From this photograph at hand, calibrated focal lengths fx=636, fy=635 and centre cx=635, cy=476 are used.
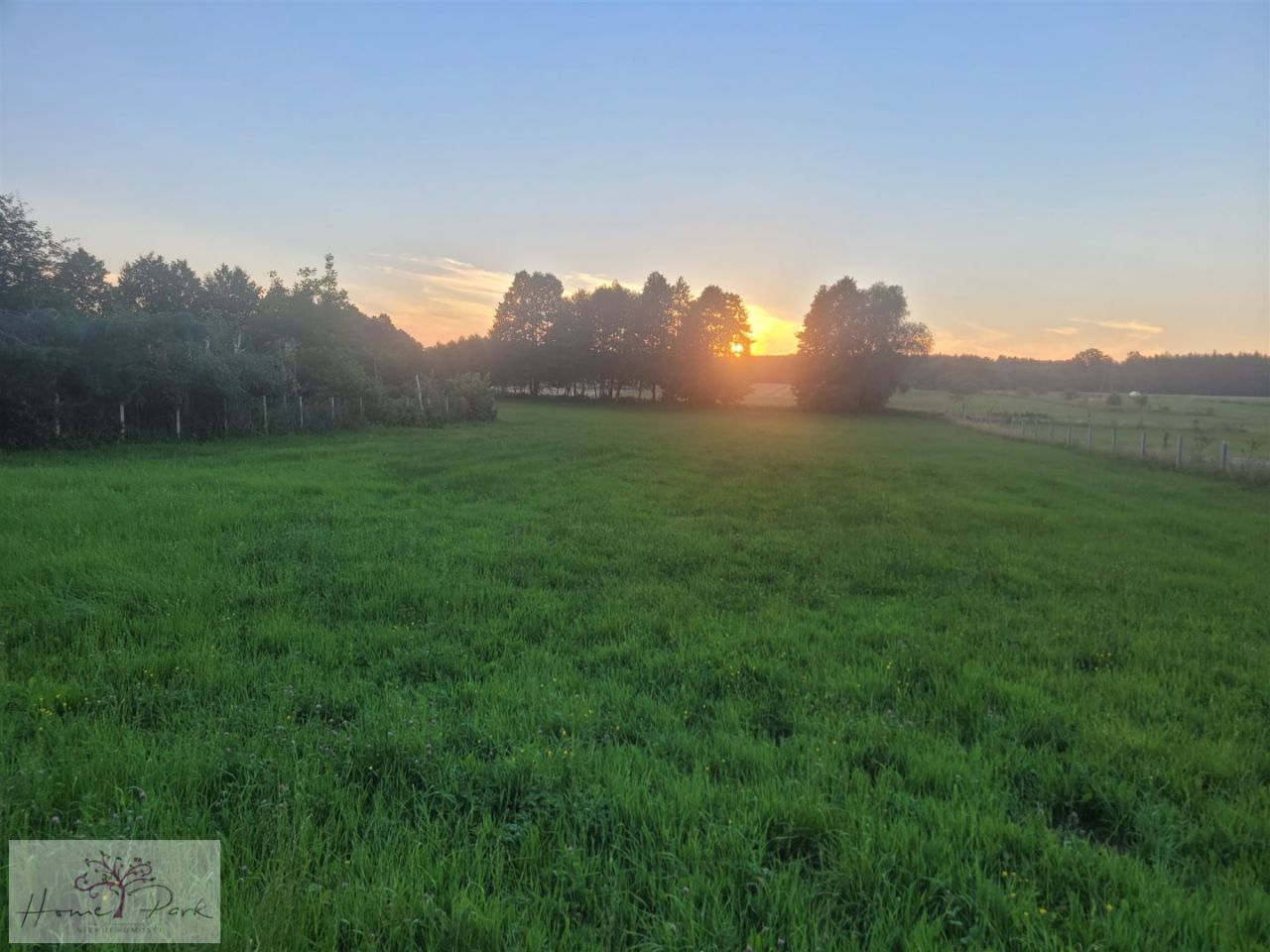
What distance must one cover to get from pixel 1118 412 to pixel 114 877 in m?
76.3

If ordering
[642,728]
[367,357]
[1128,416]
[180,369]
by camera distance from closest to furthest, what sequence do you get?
[642,728] → [180,369] → [367,357] → [1128,416]

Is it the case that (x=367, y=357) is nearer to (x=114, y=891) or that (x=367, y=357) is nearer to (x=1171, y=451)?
(x=114, y=891)

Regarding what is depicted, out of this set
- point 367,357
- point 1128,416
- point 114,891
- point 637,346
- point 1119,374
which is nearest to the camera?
point 114,891

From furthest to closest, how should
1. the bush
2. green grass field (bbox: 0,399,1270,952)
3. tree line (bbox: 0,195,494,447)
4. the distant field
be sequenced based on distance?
the distant field, the bush, tree line (bbox: 0,195,494,447), green grass field (bbox: 0,399,1270,952)

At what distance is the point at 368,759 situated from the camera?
3.42m

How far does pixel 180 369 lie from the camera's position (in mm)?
18547

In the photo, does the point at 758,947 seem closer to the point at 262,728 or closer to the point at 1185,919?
the point at 1185,919

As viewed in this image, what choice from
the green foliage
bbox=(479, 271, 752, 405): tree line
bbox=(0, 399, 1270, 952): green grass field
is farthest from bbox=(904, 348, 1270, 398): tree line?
bbox=(0, 399, 1270, 952): green grass field

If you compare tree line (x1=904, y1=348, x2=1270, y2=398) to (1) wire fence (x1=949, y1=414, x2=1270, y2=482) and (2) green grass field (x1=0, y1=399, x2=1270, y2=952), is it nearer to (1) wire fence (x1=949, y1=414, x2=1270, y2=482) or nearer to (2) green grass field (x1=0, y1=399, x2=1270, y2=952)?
(1) wire fence (x1=949, y1=414, x2=1270, y2=482)

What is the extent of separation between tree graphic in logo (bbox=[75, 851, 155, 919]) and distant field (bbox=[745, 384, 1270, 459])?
31.6 meters

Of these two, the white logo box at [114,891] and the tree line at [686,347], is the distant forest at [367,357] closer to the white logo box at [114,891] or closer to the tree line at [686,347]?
the tree line at [686,347]

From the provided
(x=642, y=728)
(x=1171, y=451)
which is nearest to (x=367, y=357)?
(x=642, y=728)

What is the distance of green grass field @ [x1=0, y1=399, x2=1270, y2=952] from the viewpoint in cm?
254

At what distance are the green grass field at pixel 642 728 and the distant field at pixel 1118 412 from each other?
25.6 m
